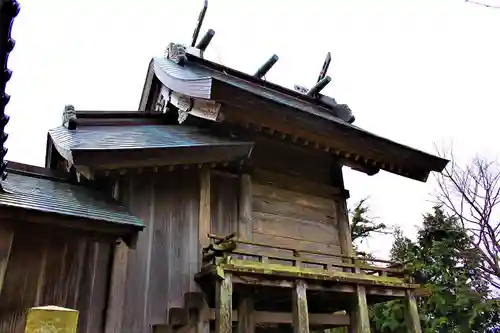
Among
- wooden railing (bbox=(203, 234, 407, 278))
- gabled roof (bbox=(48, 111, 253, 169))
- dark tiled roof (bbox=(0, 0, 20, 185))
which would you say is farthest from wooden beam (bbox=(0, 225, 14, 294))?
wooden railing (bbox=(203, 234, 407, 278))

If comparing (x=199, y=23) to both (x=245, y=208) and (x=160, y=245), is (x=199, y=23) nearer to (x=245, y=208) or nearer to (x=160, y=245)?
(x=245, y=208)

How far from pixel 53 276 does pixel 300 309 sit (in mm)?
3807

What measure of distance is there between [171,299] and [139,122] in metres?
3.71

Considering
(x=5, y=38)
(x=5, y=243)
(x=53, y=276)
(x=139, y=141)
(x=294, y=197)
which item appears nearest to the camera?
(x=5, y=38)

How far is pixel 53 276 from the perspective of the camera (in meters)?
5.83

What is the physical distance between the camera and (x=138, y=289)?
6.35 m

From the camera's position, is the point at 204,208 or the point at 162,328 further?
the point at 204,208

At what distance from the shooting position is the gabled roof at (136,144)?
582cm

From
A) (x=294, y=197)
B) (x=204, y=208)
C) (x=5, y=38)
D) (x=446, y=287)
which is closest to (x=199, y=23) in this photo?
(x=294, y=197)

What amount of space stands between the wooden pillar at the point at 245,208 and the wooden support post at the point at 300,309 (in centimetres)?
143

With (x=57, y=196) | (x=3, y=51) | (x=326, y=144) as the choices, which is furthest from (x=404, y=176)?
(x=3, y=51)

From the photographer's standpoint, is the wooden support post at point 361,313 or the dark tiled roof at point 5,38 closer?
the dark tiled roof at point 5,38

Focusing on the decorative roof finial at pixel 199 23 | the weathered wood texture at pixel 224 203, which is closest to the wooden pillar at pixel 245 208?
the weathered wood texture at pixel 224 203

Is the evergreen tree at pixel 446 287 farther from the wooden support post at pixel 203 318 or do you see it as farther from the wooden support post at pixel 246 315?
the wooden support post at pixel 203 318
